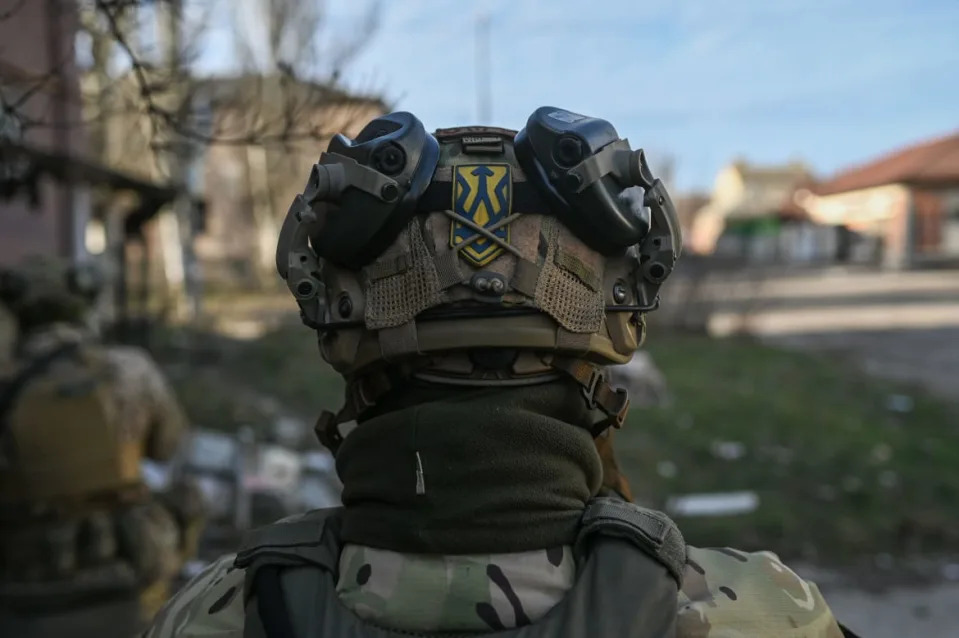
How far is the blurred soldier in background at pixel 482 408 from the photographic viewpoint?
4.13 ft

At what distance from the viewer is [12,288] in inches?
155

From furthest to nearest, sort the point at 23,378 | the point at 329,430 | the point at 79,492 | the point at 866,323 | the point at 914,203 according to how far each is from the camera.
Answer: the point at 914,203
the point at 866,323
the point at 79,492
the point at 23,378
the point at 329,430

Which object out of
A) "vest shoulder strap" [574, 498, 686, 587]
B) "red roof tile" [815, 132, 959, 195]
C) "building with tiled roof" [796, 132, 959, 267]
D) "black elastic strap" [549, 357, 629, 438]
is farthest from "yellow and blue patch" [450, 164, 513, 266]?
"red roof tile" [815, 132, 959, 195]

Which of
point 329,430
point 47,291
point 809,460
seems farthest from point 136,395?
point 809,460

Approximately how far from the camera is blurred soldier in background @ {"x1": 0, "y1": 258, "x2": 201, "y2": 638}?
11.3 feet

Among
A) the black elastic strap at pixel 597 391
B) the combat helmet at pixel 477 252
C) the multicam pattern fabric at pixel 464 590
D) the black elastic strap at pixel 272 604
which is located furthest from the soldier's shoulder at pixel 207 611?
the black elastic strap at pixel 597 391

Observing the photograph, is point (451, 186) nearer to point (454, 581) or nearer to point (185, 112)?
point (454, 581)

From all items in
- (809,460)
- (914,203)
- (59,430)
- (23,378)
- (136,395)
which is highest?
(914,203)

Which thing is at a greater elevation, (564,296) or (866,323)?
(564,296)

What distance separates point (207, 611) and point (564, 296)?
74 centimetres

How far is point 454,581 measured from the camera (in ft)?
4.15

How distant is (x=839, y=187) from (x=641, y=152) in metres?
38.8

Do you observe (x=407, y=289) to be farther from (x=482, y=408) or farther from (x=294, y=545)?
(x=294, y=545)

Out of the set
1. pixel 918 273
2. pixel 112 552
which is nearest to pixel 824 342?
pixel 112 552
